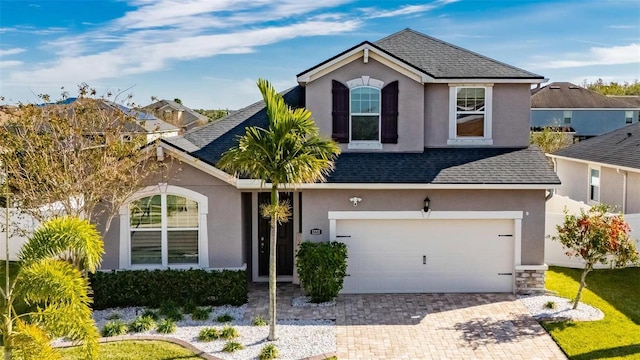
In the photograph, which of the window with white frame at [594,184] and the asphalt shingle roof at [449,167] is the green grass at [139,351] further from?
the window with white frame at [594,184]

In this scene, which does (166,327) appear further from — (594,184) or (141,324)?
(594,184)

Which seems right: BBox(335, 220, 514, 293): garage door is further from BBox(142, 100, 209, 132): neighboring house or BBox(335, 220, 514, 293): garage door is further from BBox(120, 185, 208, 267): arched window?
BBox(142, 100, 209, 132): neighboring house

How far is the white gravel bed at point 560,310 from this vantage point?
13781 mm

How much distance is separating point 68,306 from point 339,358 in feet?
17.6

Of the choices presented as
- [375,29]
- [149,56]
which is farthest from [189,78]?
[375,29]

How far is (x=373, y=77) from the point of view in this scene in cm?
1662

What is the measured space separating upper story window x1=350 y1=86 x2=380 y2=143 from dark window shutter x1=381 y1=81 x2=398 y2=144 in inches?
7.1

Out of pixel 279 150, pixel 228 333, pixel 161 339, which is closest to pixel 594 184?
pixel 279 150

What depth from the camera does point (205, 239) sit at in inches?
613

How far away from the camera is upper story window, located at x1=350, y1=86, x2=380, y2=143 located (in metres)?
16.7

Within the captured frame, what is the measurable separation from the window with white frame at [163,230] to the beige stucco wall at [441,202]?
10.3ft

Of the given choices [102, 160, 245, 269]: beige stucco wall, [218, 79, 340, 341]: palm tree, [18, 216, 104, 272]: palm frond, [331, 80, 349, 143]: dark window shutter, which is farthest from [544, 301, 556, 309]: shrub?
[18, 216, 104, 272]: palm frond

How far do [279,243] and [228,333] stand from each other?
203 inches

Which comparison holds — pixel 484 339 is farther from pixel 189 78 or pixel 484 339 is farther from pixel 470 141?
pixel 189 78
